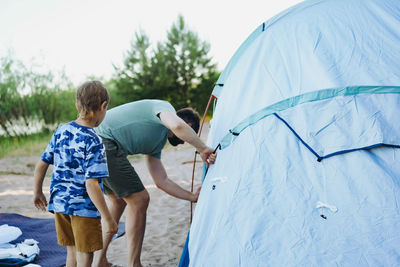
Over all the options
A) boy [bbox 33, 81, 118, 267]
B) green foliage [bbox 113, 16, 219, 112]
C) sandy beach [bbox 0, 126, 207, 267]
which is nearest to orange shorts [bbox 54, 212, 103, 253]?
boy [bbox 33, 81, 118, 267]

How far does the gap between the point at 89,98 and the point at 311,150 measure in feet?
4.09

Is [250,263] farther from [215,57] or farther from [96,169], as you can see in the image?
[215,57]

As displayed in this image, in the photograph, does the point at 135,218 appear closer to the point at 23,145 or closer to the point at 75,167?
the point at 75,167

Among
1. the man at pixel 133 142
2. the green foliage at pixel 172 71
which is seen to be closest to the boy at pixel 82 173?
the man at pixel 133 142

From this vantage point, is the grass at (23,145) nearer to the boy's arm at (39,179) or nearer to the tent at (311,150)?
the boy's arm at (39,179)

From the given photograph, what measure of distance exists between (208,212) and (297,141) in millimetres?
659

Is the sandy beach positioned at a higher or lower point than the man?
lower

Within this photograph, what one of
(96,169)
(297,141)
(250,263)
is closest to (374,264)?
(250,263)

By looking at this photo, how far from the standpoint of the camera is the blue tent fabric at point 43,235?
3.08 meters

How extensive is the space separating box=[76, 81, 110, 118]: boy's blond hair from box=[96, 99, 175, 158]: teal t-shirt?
0.63 meters

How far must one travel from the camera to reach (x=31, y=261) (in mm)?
2996

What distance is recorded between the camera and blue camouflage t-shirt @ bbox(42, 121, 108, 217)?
Result: 1.96m

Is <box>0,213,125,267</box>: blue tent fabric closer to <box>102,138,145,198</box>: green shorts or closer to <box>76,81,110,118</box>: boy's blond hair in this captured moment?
<box>102,138,145,198</box>: green shorts

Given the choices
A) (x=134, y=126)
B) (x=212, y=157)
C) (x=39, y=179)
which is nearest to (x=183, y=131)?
(x=212, y=157)
